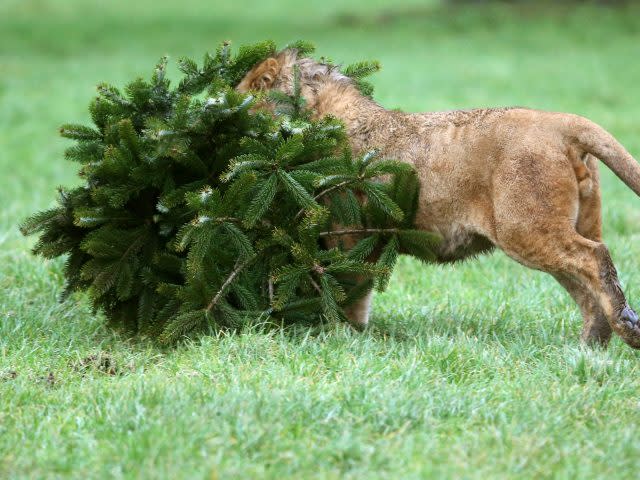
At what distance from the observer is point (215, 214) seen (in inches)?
213

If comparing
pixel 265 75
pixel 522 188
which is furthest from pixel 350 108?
pixel 522 188

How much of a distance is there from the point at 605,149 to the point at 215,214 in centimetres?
204

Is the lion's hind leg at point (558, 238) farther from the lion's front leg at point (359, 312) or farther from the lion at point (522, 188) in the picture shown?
the lion's front leg at point (359, 312)

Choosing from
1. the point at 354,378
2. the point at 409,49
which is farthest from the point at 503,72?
the point at 354,378

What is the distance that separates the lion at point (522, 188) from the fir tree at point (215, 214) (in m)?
0.19

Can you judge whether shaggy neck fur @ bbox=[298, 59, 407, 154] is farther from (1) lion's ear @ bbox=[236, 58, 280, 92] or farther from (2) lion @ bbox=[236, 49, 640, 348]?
(1) lion's ear @ bbox=[236, 58, 280, 92]

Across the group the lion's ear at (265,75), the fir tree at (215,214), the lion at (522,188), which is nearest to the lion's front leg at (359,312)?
the lion at (522,188)

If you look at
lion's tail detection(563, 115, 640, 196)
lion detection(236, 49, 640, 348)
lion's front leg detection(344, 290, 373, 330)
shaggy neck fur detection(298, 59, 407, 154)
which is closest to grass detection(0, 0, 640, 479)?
lion's front leg detection(344, 290, 373, 330)

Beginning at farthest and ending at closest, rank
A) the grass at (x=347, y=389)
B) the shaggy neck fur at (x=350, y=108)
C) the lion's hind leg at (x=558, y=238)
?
1. the shaggy neck fur at (x=350, y=108)
2. the lion's hind leg at (x=558, y=238)
3. the grass at (x=347, y=389)

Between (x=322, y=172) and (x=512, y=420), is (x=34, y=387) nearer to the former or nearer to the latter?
(x=322, y=172)

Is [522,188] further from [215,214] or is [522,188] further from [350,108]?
[215,214]

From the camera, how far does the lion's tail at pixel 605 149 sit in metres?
5.32

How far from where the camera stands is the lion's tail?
532 centimetres

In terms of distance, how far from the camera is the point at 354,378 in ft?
15.8
